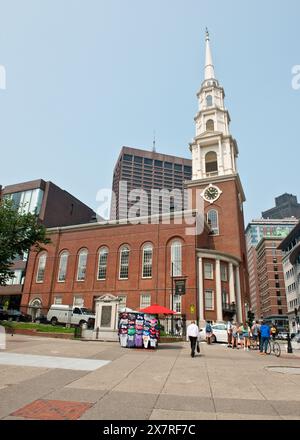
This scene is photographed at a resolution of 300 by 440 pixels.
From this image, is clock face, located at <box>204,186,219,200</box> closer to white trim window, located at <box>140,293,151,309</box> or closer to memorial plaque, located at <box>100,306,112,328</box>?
white trim window, located at <box>140,293,151,309</box>

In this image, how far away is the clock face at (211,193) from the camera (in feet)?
146

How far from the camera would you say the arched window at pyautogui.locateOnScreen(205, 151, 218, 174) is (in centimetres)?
4944

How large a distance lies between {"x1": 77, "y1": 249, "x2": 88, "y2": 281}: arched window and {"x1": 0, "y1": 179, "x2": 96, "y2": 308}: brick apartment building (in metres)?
9.17

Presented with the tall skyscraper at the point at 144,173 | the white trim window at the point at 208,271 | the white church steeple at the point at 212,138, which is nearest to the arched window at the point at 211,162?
the white church steeple at the point at 212,138

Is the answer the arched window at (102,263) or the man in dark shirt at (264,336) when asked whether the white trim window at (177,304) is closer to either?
the arched window at (102,263)

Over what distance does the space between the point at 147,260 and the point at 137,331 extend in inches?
829

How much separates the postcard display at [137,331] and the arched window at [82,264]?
987 inches

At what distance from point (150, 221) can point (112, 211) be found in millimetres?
86706

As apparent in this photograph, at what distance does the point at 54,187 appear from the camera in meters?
55.8

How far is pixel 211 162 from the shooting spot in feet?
164

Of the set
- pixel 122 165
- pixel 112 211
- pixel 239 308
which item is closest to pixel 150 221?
pixel 239 308

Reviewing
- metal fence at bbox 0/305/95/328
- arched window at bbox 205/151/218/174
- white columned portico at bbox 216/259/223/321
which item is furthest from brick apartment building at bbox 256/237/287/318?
metal fence at bbox 0/305/95/328

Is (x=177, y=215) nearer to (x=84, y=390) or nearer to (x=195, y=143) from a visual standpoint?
(x=195, y=143)
